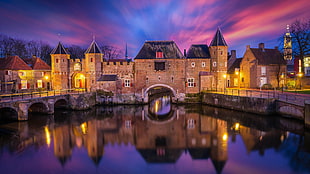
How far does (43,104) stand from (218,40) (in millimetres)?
24287

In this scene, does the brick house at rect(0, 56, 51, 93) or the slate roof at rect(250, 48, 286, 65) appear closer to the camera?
the brick house at rect(0, 56, 51, 93)

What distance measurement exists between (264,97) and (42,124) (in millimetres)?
21461

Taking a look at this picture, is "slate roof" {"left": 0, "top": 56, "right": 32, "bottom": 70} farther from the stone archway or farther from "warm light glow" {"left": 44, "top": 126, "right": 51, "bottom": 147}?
"warm light glow" {"left": 44, "top": 126, "right": 51, "bottom": 147}

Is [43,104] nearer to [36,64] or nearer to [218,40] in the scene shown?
[36,64]

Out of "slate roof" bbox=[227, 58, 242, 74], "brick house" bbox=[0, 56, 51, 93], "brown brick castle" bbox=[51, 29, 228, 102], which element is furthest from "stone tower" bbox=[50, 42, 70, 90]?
"slate roof" bbox=[227, 58, 242, 74]

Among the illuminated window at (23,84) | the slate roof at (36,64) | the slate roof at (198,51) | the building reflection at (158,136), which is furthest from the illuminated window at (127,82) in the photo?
the illuminated window at (23,84)

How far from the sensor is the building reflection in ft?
36.6

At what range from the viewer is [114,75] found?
1053 inches

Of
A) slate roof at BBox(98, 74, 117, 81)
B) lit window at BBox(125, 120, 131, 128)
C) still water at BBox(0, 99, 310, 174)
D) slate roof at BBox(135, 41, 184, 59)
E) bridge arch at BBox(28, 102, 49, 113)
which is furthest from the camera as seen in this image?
slate roof at BBox(135, 41, 184, 59)

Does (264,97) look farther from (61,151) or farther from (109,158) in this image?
(61,151)

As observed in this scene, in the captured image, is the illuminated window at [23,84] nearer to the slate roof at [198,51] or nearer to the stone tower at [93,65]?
the stone tower at [93,65]

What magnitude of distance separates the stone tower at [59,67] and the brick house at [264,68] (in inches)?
1126

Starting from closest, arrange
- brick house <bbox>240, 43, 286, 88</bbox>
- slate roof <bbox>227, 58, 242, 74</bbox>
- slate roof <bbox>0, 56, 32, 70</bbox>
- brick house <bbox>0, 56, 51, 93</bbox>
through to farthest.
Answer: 1. brick house <bbox>0, 56, 51, 93</bbox>
2. slate roof <bbox>0, 56, 32, 70</bbox>
3. brick house <bbox>240, 43, 286, 88</bbox>
4. slate roof <bbox>227, 58, 242, 74</bbox>

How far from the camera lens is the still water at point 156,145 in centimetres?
950
